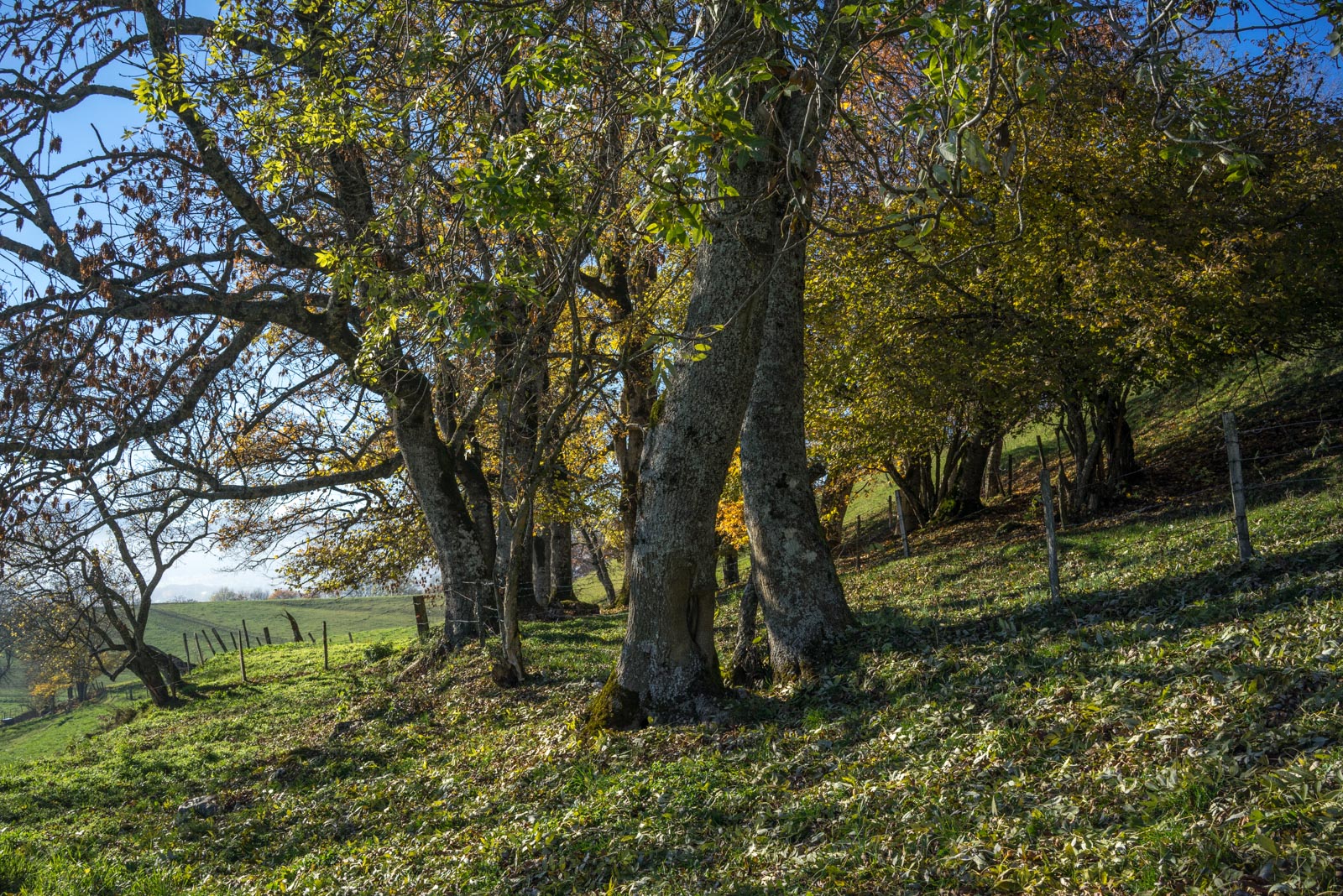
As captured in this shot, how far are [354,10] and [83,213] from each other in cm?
374

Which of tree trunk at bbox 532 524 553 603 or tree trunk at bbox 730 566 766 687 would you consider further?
tree trunk at bbox 532 524 553 603

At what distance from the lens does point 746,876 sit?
197 inches

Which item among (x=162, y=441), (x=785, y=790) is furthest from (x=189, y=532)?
(x=785, y=790)

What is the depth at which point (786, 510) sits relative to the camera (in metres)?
9.45

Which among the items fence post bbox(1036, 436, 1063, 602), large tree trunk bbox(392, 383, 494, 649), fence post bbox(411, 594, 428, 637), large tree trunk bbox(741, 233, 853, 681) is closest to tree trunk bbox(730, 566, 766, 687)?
large tree trunk bbox(741, 233, 853, 681)

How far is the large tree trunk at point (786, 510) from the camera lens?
30.3 feet

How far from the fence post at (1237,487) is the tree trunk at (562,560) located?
61.7 feet

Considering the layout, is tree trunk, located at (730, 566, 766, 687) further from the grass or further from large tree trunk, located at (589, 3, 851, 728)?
the grass

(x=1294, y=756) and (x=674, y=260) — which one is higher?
(x=674, y=260)

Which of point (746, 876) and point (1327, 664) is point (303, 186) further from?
point (1327, 664)

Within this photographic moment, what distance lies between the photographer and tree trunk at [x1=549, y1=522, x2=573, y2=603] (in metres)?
25.9

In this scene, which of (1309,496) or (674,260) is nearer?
(1309,496)

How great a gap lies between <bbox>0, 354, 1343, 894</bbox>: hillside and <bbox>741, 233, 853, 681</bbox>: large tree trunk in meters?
0.48

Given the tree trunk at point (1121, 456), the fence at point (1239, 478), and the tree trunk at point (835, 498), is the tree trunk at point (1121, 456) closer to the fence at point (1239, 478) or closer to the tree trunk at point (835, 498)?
the fence at point (1239, 478)
